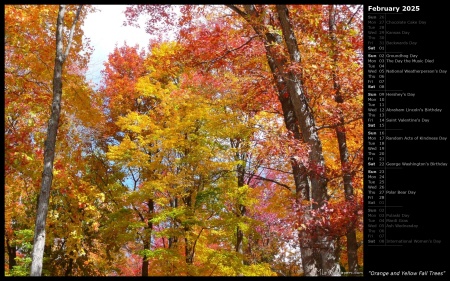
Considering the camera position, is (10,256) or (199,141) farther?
(10,256)

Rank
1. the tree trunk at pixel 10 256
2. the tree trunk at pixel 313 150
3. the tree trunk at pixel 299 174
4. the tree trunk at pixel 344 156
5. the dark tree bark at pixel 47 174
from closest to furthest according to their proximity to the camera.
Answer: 1. the tree trunk at pixel 313 150
2. the tree trunk at pixel 299 174
3. the dark tree bark at pixel 47 174
4. the tree trunk at pixel 344 156
5. the tree trunk at pixel 10 256

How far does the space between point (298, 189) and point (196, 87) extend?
8571mm

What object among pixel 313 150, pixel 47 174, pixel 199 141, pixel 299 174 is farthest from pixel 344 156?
pixel 47 174

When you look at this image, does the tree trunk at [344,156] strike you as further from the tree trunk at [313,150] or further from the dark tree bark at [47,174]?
the dark tree bark at [47,174]

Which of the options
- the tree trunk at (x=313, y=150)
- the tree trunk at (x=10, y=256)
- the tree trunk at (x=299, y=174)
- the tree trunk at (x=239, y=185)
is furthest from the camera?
the tree trunk at (x=10, y=256)

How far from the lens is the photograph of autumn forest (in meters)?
7.50

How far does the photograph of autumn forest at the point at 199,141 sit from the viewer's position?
7.50 m

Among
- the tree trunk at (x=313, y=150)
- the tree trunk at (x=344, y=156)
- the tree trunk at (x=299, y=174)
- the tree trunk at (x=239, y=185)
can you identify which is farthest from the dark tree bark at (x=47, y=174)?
the tree trunk at (x=239, y=185)

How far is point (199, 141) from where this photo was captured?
14.1m

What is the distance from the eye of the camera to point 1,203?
8086mm

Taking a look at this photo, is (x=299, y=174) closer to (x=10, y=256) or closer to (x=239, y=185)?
(x=239, y=185)

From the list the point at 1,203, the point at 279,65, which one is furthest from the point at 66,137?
the point at 279,65

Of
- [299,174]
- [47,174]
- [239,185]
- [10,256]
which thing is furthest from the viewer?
[10,256]
